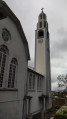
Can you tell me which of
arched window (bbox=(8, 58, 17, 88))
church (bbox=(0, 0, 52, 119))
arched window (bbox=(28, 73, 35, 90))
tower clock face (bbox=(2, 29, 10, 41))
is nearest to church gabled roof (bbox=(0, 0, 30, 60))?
church (bbox=(0, 0, 52, 119))

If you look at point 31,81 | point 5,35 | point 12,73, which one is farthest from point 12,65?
point 31,81

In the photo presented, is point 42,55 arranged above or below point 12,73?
above

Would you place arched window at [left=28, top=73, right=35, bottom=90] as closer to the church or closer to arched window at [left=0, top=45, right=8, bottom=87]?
the church

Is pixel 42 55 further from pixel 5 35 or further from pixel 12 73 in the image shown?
pixel 5 35

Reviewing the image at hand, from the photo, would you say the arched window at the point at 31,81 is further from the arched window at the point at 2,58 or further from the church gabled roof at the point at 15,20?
the arched window at the point at 2,58

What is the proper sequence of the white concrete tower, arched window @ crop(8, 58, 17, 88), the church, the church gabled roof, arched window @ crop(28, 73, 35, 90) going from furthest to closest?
the white concrete tower → arched window @ crop(28, 73, 35, 90) → arched window @ crop(8, 58, 17, 88) → the church gabled roof → the church

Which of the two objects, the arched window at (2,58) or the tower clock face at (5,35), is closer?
the arched window at (2,58)

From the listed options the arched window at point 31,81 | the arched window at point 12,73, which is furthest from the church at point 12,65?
the arched window at point 31,81

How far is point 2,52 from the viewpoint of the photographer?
8.47 meters

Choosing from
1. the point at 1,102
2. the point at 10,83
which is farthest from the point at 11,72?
the point at 1,102

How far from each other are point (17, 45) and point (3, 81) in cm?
371

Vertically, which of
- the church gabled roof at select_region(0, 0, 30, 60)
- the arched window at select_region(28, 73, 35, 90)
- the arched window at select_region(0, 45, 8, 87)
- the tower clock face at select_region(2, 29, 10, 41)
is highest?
the church gabled roof at select_region(0, 0, 30, 60)

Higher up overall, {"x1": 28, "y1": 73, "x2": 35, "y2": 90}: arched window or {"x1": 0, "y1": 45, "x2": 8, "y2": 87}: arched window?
{"x1": 0, "y1": 45, "x2": 8, "y2": 87}: arched window

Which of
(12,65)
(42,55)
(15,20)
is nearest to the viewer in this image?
(12,65)
